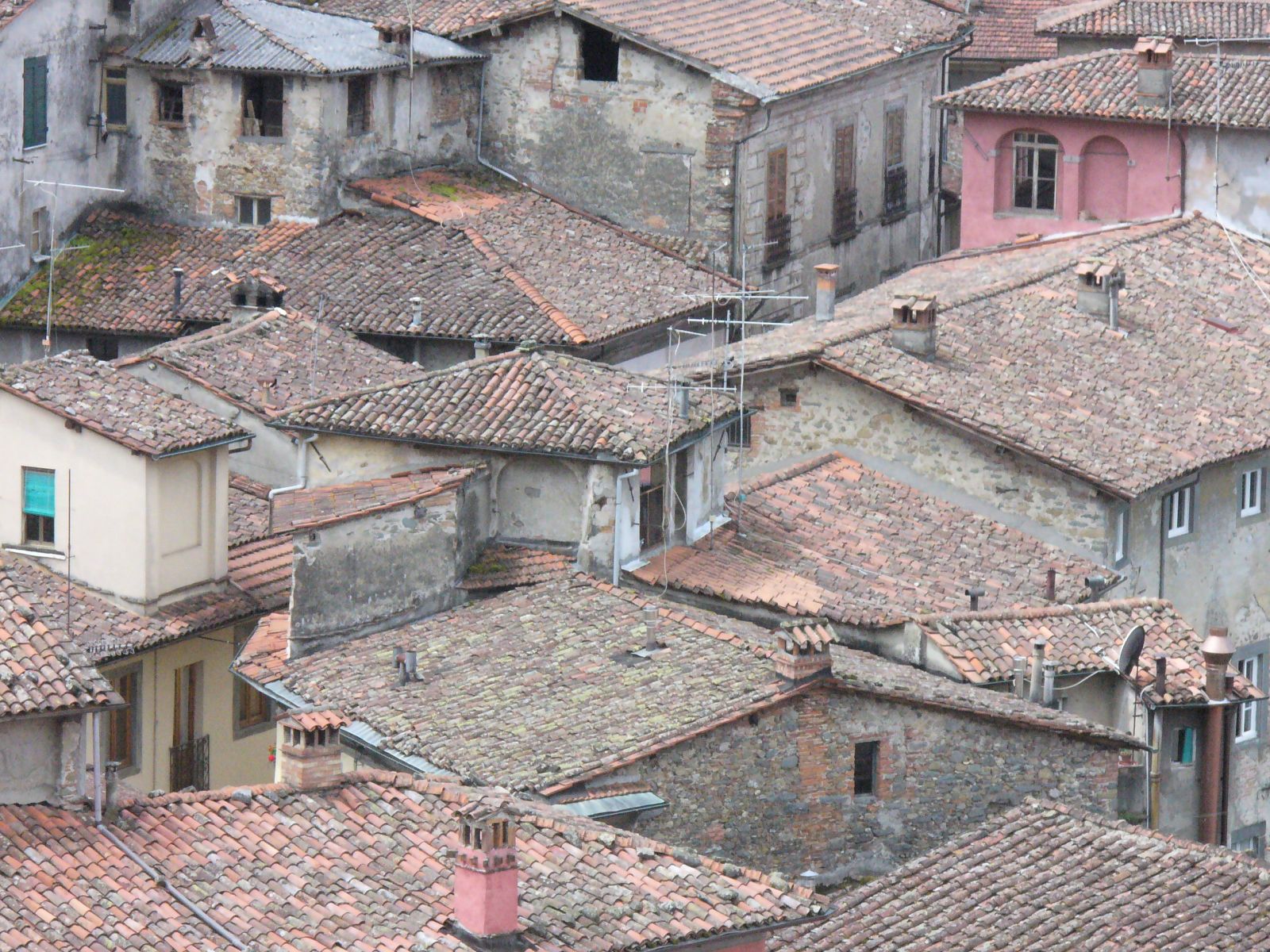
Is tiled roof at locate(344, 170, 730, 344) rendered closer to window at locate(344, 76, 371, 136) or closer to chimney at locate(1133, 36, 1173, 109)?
window at locate(344, 76, 371, 136)

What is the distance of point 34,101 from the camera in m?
50.8

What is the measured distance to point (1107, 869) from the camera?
3138 cm

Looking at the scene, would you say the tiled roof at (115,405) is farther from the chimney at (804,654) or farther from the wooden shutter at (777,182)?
the wooden shutter at (777,182)

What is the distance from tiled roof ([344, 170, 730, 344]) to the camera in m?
48.8

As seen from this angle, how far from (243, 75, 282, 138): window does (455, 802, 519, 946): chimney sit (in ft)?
87.5

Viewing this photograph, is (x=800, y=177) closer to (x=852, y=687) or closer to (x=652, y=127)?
(x=652, y=127)

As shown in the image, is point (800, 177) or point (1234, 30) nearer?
point (800, 177)

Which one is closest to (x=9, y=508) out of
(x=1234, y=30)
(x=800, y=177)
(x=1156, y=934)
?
(x=1156, y=934)

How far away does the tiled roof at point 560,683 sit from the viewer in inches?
1280

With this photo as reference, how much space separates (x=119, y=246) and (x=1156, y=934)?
26.0m

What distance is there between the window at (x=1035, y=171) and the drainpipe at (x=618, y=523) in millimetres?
18507

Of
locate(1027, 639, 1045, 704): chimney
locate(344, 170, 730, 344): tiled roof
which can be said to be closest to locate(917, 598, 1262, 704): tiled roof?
locate(1027, 639, 1045, 704): chimney

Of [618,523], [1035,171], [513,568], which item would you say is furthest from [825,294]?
[513,568]

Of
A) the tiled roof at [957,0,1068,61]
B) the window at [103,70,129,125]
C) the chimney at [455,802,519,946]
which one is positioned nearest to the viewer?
the chimney at [455,802,519,946]
